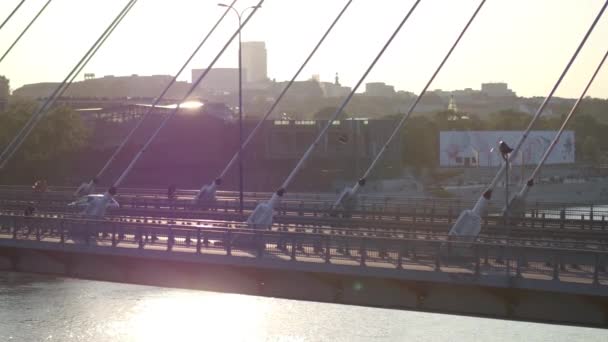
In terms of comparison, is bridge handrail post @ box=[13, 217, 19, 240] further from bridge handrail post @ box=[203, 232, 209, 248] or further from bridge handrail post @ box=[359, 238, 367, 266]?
bridge handrail post @ box=[359, 238, 367, 266]

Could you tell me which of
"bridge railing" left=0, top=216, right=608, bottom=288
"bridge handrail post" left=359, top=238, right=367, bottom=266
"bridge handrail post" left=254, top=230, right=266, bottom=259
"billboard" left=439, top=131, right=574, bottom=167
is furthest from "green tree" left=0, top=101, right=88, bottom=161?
"bridge handrail post" left=359, top=238, right=367, bottom=266

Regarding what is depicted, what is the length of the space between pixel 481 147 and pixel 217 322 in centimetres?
8410

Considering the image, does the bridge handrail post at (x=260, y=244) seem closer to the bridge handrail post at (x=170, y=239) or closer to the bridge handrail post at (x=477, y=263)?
the bridge handrail post at (x=170, y=239)

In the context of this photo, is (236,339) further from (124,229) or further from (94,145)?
(94,145)

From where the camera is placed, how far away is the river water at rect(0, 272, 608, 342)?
3703cm

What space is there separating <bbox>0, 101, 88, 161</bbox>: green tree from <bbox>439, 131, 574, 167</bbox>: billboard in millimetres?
42480

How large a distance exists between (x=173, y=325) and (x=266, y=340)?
15.4 ft

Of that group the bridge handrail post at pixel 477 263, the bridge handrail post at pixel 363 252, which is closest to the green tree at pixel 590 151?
the bridge handrail post at pixel 363 252

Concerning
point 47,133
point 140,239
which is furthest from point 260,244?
point 47,133

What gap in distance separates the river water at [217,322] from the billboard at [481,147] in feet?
241

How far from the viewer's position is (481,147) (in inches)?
4783

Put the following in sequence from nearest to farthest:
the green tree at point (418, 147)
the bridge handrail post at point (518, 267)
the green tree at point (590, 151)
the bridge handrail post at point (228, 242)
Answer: the bridge handrail post at point (518, 267)
the bridge handrail post at point (228, 242)
the green tree at point (418, 147)
the green tree at point (590, 151)

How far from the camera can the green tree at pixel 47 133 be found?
Result: 87.2m

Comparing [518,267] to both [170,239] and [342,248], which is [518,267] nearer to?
[342,248]
